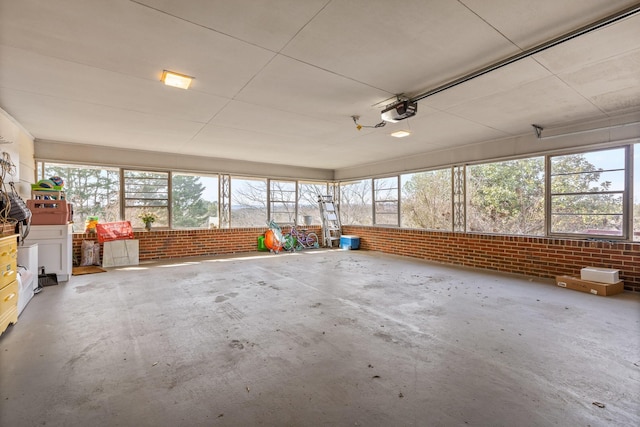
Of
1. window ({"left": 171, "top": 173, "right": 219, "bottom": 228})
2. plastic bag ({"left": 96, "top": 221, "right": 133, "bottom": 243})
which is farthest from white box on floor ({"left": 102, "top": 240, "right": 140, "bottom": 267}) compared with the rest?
window ({"left": 171, "top": 173, "right": 219, "bottom": 228})

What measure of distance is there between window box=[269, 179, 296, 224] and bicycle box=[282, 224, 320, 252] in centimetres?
41

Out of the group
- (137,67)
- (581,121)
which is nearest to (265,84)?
(137,67)

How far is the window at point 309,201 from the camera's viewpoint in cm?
974

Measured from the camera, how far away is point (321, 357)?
2422 millimetres

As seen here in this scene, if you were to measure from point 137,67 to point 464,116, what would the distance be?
433cm

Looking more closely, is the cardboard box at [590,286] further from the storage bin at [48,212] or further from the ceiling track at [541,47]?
the storage bin at [48,212]

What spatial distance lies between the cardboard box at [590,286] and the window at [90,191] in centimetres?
891

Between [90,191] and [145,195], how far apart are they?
1093 millimetres

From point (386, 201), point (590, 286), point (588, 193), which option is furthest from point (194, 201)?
point (588, 193)

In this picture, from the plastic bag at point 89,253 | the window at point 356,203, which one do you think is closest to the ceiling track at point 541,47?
the window at point 356,203

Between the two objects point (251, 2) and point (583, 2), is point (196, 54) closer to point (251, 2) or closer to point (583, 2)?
point (251, 2)

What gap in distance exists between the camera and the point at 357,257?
7637mm

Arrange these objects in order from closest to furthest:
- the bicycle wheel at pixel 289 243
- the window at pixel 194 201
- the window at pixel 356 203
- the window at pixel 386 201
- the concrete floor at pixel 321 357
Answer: the concrete floor at pixel 321 357 < the window at pixel 194 201 < the window at pixel 386 201 < the bicycle wheel at pixel 289 243 < the window at pixel 356 203

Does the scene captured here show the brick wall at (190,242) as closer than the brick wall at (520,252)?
No
